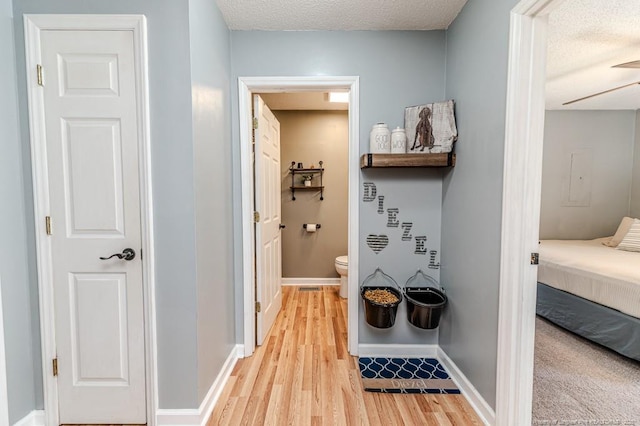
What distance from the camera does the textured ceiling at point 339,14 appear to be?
1.82m

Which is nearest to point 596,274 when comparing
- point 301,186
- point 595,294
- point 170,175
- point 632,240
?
point 595,294

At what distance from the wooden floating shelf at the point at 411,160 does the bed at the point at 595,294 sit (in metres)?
1.68

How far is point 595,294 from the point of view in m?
2.37

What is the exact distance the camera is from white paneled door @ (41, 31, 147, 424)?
143 cm

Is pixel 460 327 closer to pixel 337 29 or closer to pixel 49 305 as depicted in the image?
pixel 337 29

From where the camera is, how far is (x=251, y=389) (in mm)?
1846

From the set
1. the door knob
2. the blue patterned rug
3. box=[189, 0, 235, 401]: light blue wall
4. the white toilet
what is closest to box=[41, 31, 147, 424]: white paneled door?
the door knob

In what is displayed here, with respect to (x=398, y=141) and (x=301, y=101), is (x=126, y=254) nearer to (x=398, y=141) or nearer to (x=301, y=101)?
(x=398, y=141)

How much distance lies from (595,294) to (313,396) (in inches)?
95.9

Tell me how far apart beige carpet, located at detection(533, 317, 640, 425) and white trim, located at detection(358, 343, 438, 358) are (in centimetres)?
66

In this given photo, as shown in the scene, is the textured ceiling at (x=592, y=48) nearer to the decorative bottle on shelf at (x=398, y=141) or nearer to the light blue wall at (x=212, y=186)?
the decorative bottle on shelf at (x=398, y=141)

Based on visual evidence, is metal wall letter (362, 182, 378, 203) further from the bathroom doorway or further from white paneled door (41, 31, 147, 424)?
the bathroom doorway

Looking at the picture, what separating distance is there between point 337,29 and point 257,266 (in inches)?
75.1

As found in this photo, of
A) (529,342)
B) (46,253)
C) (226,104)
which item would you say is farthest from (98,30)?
(529,342)
